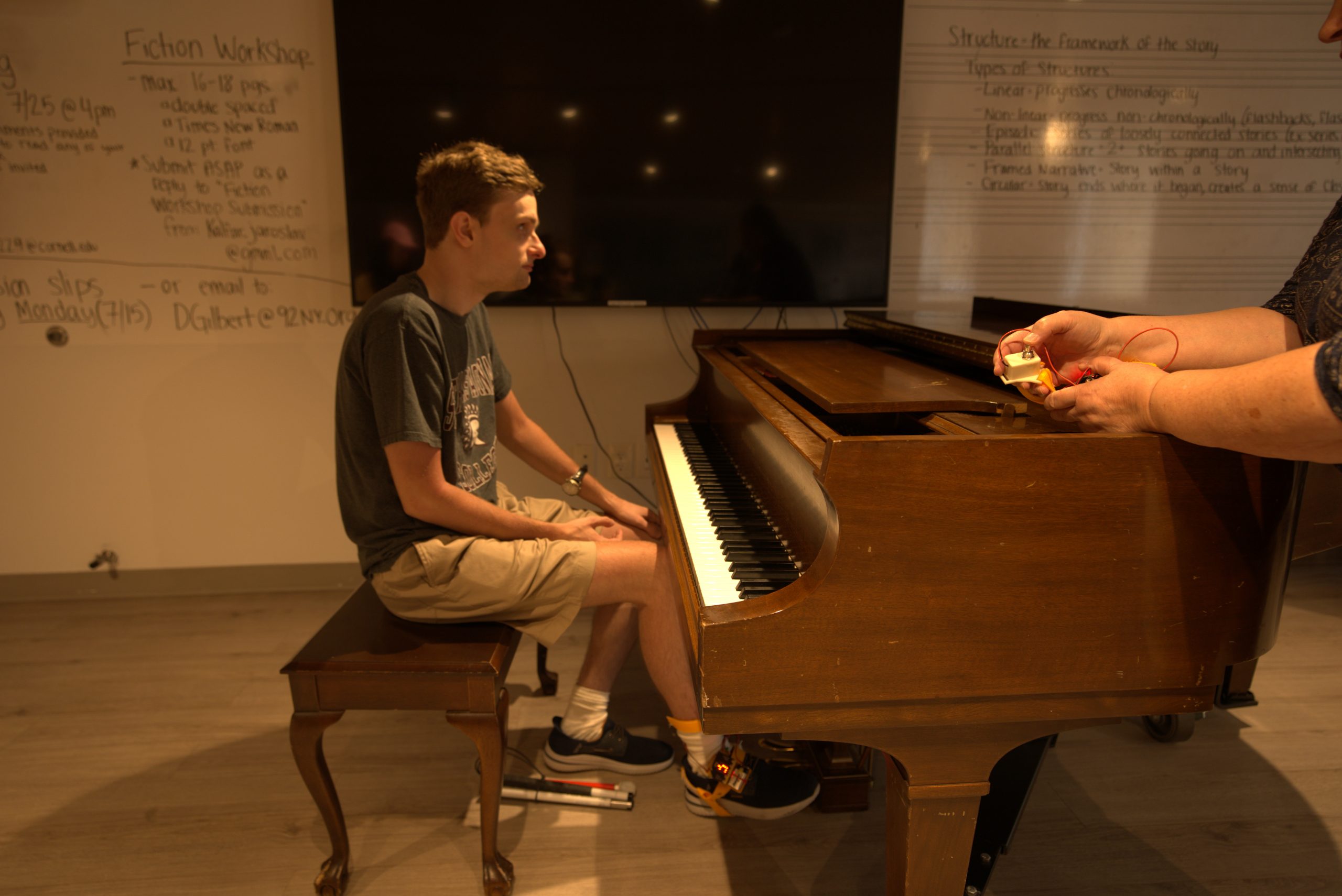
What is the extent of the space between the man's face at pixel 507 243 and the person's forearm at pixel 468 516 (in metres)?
0.45

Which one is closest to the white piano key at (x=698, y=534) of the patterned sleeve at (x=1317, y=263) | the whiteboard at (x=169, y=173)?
the patterned sleeve at (x=1317, y=263)

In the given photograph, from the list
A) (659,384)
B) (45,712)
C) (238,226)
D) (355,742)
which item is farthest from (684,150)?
(45,712)

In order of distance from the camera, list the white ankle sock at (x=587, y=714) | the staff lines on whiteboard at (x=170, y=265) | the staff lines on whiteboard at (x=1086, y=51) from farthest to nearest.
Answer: the staff lines on whiteboard at (x=1086, y=51), the staff lines on whiteboard at (x=170, y=265), the white ankle sock at (x=587, y=714)

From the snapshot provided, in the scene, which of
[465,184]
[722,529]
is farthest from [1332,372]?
[465,184]

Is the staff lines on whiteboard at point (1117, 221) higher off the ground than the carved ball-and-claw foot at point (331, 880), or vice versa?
the staff lines on whiteboard at point (1117, 221)

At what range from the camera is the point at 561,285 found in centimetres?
285

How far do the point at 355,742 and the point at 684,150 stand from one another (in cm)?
211

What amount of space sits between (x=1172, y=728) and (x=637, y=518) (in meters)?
1.48

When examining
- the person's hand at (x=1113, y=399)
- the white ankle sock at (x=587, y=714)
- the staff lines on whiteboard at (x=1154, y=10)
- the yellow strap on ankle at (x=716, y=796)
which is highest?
the staff lines on whiteboard at (x=1154, y=10)

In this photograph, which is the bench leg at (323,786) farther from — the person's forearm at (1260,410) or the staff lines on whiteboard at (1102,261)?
the staff lines on whiteboard at (1102,261)

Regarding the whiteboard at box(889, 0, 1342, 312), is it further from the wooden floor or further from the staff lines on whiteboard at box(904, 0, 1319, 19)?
the wooden floor

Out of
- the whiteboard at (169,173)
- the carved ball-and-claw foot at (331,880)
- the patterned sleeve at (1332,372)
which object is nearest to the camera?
the patterned sleeve at (1332,372)

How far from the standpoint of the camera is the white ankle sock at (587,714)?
1.90 metres

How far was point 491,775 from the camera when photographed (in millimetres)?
1521
